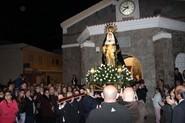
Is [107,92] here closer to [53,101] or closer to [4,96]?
[4,96]

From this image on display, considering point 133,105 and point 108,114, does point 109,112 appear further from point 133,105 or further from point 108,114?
point 133,105

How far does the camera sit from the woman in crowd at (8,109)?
10664 millimetres

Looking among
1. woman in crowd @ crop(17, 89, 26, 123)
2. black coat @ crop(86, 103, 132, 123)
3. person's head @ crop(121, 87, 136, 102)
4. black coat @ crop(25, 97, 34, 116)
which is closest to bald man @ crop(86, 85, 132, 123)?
black coat @ crop(86, 103, 132, 123)

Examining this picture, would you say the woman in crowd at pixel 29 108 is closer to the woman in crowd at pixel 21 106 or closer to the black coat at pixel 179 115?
→ the woman in crowd at pixel 21 106

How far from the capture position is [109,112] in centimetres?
493

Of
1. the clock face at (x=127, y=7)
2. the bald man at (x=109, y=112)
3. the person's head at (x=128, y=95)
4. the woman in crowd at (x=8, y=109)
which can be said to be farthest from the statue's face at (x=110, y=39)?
the bald man at (x=109, y=112)

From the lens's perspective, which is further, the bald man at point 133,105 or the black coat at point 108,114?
the bald man at point 133,105

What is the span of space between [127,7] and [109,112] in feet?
58.6

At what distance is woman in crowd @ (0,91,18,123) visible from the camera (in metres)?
10.7

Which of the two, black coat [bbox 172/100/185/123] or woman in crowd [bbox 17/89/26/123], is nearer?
black coat [bbox 172/100/185/123]

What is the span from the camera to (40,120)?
12.2 m

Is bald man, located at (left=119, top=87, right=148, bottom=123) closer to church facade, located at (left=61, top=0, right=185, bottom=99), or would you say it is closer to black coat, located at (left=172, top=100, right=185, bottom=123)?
black coat, located at (left=172, top=100, right=185, bottom=123)

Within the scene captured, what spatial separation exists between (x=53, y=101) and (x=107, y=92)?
7.43m

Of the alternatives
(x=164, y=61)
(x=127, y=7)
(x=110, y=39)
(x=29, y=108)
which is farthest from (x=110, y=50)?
(x=127, y=7)
